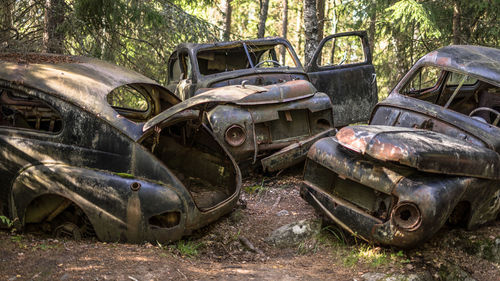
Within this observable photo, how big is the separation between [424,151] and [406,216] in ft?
2.04

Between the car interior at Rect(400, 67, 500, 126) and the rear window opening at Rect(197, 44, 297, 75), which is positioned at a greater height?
the rear window opening at Rect(197, 44, 297, 75)

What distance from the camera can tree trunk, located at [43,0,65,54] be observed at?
811 cm

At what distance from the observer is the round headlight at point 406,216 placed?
4.12m

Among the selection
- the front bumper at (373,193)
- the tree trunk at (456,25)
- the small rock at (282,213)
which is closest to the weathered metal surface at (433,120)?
the front bumper at (373,193)

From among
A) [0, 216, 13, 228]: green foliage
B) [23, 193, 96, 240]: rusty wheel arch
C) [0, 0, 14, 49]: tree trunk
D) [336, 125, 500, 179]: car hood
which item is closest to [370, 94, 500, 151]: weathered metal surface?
[336, 125, 500, 179]: car hood

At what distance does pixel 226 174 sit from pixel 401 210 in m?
2.05

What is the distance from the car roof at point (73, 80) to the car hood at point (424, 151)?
2177mm

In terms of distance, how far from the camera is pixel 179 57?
28.0 feet

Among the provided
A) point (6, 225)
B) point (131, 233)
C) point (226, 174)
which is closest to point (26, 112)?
point (6, 225)

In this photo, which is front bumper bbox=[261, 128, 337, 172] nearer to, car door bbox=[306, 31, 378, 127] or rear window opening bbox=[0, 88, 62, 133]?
car door bbox=[306, 31, 378, 127]

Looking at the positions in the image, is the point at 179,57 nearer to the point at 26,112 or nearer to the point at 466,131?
the point at 26,112

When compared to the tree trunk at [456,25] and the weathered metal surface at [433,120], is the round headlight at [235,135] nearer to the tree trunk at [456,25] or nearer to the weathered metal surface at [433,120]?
the weathered metal surface at [433,120]

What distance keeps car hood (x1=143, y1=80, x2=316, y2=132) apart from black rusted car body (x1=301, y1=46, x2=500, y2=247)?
3.78 feet

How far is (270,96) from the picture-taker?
6379 millimetres
